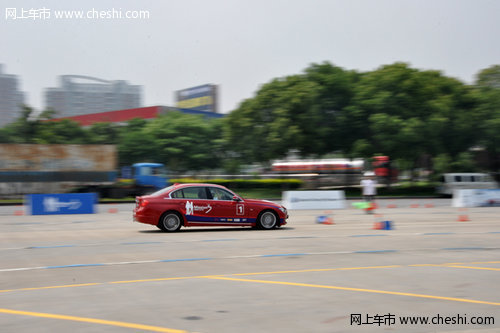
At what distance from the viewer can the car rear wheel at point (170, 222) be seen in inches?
602

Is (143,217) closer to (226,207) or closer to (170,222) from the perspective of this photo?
(170,222)

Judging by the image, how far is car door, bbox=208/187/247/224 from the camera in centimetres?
1568

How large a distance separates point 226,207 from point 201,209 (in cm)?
77

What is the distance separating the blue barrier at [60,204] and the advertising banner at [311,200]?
378 inches

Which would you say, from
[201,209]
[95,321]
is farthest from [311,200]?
[95,321]

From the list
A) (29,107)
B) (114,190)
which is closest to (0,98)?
(29,107)

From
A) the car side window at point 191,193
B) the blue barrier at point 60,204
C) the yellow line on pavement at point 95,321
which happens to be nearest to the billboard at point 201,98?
the blue barrier at point 60,204

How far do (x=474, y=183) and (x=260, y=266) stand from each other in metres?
34.3

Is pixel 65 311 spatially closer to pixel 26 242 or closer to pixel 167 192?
pixel 26 242

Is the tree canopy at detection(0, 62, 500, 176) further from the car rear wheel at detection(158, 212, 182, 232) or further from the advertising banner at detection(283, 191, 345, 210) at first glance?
the car rear wheel at detection(158, 212, 182, 232)

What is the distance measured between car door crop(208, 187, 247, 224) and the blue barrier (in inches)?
411

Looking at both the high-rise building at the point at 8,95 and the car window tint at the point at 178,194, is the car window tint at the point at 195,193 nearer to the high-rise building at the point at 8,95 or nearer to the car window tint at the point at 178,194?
the car window tint at the point at 178,194

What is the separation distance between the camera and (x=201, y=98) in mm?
140875

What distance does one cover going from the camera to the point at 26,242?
13250 millimetres
